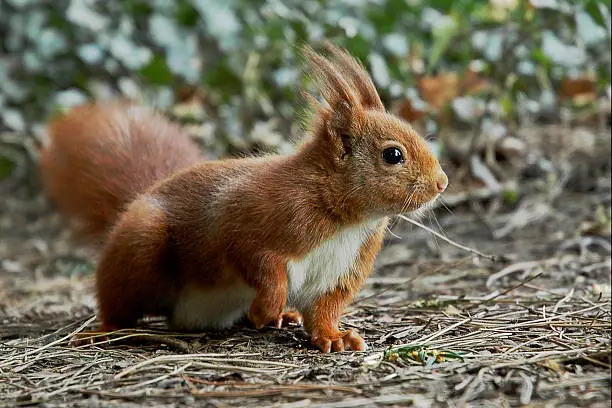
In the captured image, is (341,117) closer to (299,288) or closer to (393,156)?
(393,156)

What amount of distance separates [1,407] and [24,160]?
4.42 meters

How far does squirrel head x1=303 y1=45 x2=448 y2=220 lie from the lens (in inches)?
105

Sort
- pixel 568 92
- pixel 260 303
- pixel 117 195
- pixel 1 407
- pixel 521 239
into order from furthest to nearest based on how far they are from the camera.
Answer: pixel 568 92 < pixel 521 239 < pixel 117 195 < pixel 260 303 < pixel 1 407

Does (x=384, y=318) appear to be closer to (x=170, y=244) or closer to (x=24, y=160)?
(x=170, y=244)

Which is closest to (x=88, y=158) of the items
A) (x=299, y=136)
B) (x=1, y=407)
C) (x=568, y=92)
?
(x=299, y=136)

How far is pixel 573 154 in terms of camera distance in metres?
5.08

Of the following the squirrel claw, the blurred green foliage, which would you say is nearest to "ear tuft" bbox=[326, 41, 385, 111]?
the squirrel claw

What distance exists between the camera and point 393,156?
2688mm

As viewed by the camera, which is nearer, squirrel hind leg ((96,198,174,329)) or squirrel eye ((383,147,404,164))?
squirrel eye ((383,147,404,164))

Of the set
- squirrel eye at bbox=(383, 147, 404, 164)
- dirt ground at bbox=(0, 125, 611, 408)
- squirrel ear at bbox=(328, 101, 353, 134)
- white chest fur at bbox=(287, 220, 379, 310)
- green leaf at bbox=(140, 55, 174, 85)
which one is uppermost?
green leaf at bbox=(140, 55, 174, 85)

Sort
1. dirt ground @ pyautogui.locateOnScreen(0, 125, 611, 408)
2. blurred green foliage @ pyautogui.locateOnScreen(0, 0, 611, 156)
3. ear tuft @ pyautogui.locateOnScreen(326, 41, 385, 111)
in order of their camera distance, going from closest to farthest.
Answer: dirt ground @ pyautogui.locateOnScreen(0, 125, 611, 408) < ear tuft @ pyautogui.locateOnScreen(326, 41, 385, 111) < blurred green foliage @ pyautogui.locateOnScreen(0, 0, 611, 156)

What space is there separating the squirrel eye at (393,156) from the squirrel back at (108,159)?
3.33ft

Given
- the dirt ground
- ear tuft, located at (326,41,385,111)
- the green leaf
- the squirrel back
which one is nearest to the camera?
the dirt ground

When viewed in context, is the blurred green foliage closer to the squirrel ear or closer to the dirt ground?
the dirt ground
